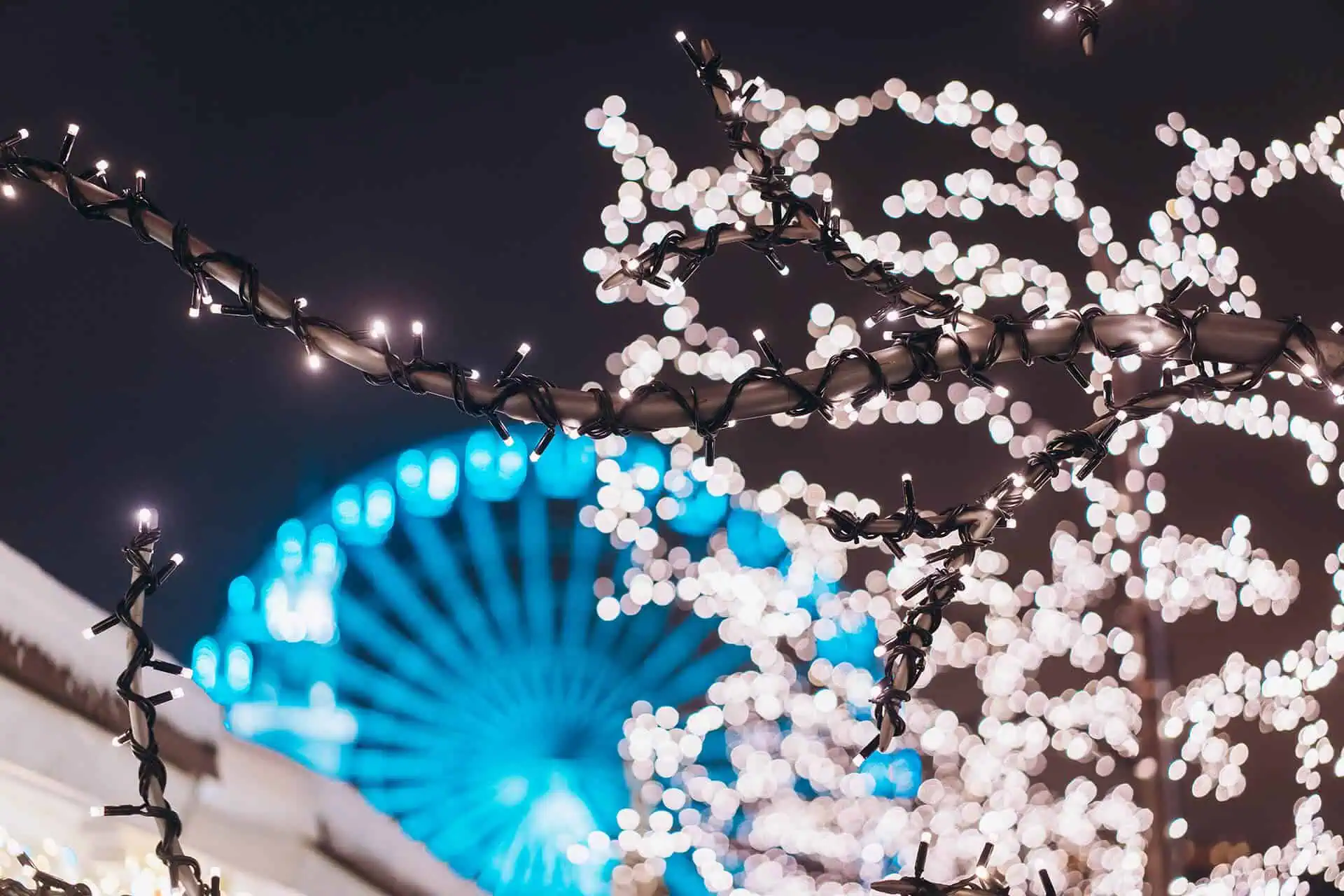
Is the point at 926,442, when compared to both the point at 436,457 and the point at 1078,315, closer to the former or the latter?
the point at 1078,315

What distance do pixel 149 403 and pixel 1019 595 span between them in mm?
1743

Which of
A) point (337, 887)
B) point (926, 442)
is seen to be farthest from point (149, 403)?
point (926, 442)

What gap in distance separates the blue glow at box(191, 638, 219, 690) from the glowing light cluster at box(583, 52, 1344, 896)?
130cm

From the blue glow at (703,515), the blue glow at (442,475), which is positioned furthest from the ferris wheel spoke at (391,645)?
the blue glow at (703,515)

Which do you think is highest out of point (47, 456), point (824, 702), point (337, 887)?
point (47, 456)

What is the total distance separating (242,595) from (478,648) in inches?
40.5

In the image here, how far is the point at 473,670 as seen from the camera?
376 cm

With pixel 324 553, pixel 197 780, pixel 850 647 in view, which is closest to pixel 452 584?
pixel 324 553

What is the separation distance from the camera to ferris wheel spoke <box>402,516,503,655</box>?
382 centimetres

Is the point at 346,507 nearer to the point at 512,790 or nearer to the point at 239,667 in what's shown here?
the point at 239,667

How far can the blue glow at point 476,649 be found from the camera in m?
3.40

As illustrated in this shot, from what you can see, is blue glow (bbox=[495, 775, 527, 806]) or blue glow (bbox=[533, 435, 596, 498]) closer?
blue glow (bbox=[495, 775, 527, 806])

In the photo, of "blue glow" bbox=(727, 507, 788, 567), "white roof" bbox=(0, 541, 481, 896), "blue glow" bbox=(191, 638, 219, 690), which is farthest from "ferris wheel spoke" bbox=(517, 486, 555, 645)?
"white roof" bbox=(0, 541, 481, 896)

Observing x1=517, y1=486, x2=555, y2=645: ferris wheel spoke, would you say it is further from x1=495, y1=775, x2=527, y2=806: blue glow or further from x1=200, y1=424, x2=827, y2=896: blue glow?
x1=495, y1=775, x2=527, y2=806: blue glow
